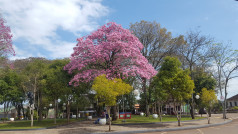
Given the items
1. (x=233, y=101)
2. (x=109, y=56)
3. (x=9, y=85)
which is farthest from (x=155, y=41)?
(x=233, y=101)

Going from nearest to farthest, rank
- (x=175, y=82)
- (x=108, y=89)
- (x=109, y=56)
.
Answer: (x=108, y=89)
(x=175, y=82)
(x=109, y=56)

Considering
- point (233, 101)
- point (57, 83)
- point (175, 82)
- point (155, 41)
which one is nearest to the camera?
point (175, 82)

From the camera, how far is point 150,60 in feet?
102

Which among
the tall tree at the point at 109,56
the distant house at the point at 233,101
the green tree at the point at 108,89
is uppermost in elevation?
the tall tree at the point at 109,56

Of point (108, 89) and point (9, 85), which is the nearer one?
point (108, 89)

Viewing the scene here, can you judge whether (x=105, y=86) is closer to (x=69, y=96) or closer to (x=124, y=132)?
(x=124, y=132)

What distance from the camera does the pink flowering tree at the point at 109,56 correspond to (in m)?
19.8

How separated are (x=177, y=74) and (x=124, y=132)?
7.84 meters

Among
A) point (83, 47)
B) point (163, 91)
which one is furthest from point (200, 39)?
point (83, 47)

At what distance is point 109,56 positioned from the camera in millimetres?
20750

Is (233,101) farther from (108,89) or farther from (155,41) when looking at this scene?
(108,89)

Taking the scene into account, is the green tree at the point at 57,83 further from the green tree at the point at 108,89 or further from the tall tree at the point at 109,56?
the green tree at the point at 108,89

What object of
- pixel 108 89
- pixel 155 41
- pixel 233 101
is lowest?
pixel 233 101

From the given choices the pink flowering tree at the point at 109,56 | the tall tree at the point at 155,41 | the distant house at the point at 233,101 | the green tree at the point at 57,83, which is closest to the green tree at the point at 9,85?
the green tree at the point at 57,83
